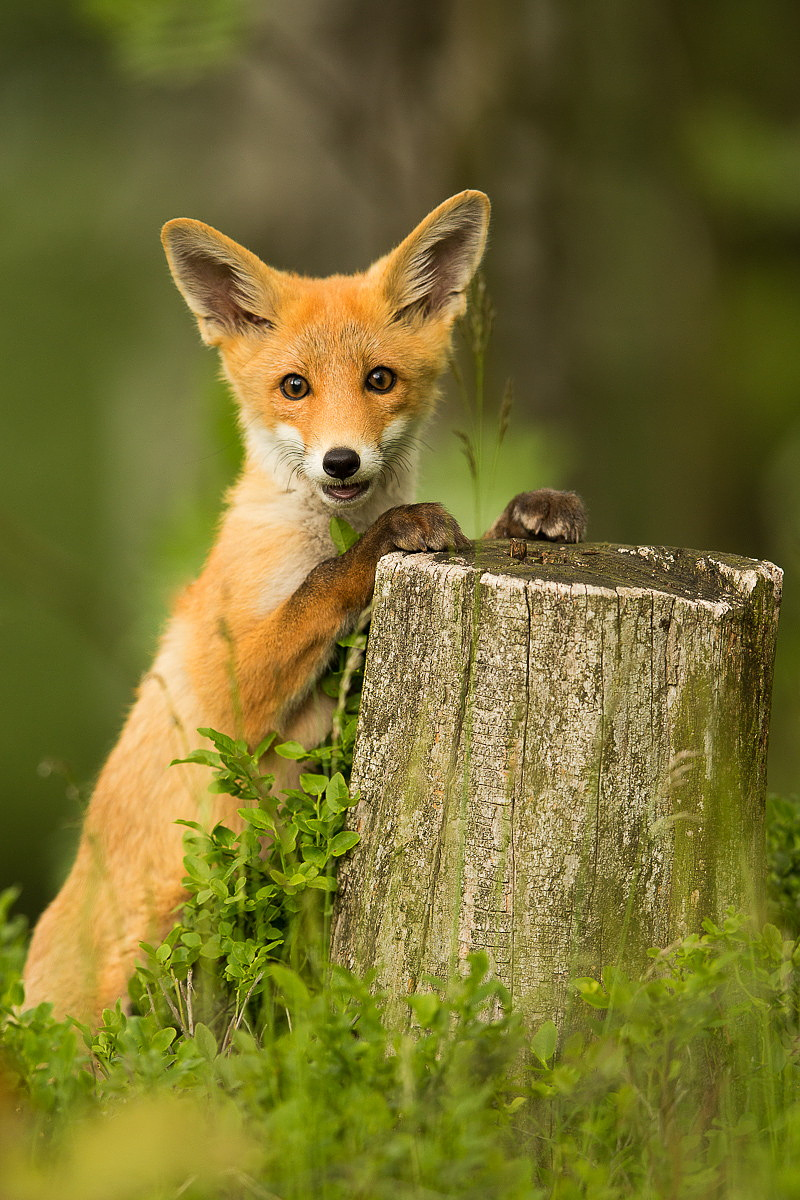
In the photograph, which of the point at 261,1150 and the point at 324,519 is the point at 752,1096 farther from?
the point at 324,519

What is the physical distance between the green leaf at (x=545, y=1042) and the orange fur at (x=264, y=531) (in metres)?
1.46

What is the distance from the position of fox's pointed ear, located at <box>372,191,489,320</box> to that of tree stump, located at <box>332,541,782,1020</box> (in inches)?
71.6

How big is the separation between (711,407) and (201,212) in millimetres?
5258

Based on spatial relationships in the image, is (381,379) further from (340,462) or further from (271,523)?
(271,523)

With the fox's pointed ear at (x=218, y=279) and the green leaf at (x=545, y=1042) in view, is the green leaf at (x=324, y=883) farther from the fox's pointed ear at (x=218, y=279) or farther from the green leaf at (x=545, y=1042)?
the fox's pointed ear at (x=218, y=279)

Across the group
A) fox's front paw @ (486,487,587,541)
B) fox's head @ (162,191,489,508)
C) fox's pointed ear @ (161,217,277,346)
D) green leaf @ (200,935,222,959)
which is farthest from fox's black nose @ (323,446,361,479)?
green leaf @ (200,935,222,959)

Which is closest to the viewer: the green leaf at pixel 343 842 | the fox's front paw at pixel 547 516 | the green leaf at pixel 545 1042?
the green leaf at pixel 545 1042

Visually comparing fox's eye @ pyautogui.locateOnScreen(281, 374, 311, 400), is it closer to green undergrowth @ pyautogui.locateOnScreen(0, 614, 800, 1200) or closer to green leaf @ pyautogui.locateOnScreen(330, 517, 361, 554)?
green leaf @ pyautogui.locateOnScreen(330, 517, 361, 554)

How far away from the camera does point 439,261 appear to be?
14.8ft

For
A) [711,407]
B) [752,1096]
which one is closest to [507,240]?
[711,407]

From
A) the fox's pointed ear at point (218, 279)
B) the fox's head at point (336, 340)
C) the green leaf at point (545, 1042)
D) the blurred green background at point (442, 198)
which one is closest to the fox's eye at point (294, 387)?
the fox's head at point (336, 340)

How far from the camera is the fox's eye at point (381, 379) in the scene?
13.6 ft

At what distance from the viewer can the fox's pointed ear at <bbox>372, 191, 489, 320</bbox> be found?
425 cm

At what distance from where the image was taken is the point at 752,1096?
8.78 feet
